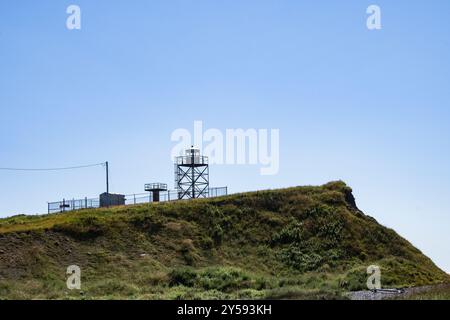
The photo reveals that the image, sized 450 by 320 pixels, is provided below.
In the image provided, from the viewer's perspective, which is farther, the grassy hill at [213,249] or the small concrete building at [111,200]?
the small concrete building at [111,200]

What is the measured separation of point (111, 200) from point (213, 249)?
15.8 meters

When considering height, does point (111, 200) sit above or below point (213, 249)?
above

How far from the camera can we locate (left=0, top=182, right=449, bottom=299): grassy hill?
3819 cm

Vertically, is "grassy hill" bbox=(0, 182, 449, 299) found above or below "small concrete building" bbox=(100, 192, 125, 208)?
below

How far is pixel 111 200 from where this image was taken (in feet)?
198

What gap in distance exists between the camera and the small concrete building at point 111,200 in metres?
60.3

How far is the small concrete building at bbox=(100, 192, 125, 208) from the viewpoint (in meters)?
60.3

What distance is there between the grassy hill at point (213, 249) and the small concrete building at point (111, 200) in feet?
19.6

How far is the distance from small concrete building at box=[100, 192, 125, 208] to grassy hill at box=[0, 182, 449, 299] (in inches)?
235

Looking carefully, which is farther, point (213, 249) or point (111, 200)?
point (111, 200)

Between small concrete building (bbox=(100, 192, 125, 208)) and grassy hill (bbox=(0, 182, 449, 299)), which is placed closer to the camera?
grassy hill (bbox=(0, 182, 449, 299))
